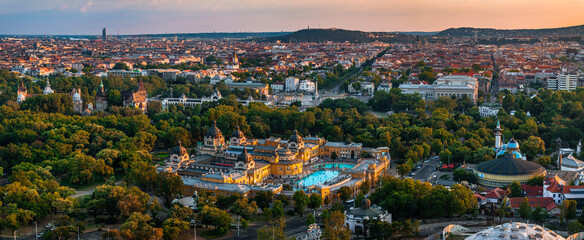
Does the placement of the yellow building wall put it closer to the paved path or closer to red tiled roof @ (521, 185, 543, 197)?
the paved path

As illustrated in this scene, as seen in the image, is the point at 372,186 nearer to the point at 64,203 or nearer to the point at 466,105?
the point at 64,203

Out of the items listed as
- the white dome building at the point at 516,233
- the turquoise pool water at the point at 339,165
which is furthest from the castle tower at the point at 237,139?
the white dome building at the point at 516,233

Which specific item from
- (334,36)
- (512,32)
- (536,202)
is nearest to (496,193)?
(536,202)

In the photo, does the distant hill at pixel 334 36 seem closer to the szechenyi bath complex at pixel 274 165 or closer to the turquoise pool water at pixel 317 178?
the szechenyi bath complex at pixel 274 165

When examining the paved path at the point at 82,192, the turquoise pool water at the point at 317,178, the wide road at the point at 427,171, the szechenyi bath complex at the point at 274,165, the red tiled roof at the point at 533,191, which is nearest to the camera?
the red tiled roof at the point at 533,191

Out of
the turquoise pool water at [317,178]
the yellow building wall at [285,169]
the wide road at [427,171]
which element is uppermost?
the yellow building wall at [285,169]

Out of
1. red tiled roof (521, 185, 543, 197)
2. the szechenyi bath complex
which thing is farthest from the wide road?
red tiled roof (521, 185, 543, 197)

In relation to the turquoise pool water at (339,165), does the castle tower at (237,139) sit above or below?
above

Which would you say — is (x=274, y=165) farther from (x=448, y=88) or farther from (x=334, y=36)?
(x=334, y=36)

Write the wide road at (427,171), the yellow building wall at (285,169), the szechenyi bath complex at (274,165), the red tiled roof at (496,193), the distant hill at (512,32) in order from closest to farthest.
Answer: the red tiled roof at (496,193)
the szechenyi bath complex at (274,165)
the wide road at (427,171)
the yellow building wall at (285,169)
the distant hill at (512,32)
